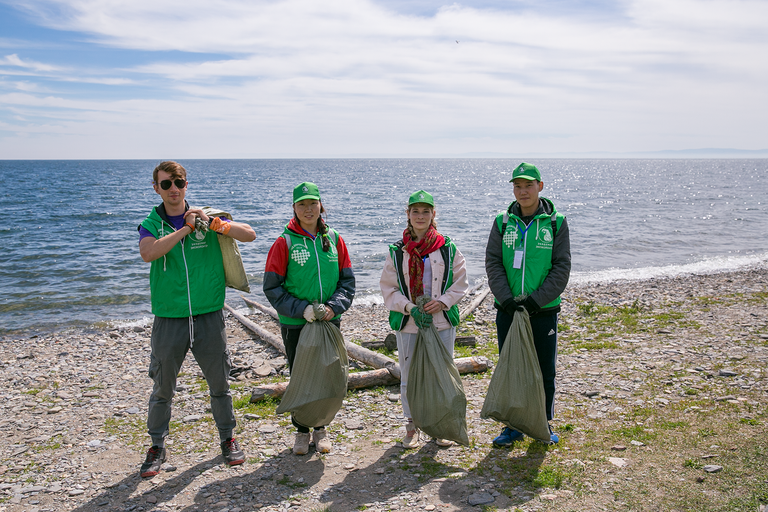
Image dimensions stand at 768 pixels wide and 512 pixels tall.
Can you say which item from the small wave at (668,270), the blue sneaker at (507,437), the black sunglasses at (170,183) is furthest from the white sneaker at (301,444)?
the small wave at (668,270)

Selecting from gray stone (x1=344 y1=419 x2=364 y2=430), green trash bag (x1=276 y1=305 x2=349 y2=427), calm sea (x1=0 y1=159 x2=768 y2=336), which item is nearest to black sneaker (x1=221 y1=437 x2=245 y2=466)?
green trash bag (x1=276 y1=305 x2=349 y2=427)

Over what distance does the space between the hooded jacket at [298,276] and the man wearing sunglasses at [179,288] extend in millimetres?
340

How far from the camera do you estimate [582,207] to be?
151 feet

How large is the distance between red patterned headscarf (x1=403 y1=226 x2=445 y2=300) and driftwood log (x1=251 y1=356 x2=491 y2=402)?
88.1 inches

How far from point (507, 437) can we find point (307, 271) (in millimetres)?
2470

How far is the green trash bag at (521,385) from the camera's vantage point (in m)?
4.64

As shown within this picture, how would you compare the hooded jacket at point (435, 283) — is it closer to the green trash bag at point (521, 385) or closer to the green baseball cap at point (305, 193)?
the green trash bag at point (521, 385)

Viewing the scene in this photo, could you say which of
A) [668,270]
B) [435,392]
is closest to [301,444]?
[435,392]

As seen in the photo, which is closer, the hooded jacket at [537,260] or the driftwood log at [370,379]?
the hooded jacket at [537,260]

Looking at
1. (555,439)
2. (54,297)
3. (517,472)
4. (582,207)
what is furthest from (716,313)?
(582,207)

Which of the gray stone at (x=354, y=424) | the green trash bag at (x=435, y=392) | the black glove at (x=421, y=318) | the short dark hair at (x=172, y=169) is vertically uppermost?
the short dark hair at (x=172, y=169)

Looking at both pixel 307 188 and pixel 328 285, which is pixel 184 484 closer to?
pixel 328 285

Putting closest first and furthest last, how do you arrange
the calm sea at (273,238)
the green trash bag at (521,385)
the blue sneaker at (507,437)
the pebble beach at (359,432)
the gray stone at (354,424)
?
the pebble beach at (359,432) < the green trash bag at (521,385) < the blue sneaker at (507,437) < the gray stone at (354,424) < the calm sea at (273,238)

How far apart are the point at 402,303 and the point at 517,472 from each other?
1.75m
